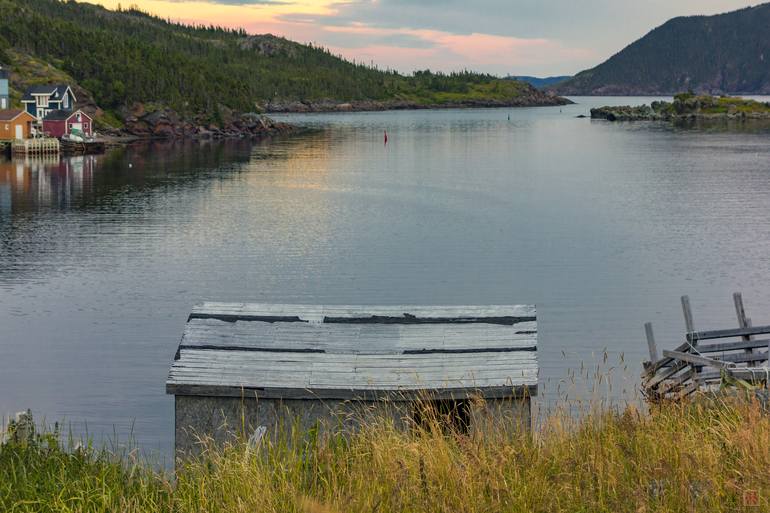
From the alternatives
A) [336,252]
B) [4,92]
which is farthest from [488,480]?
[4,92]

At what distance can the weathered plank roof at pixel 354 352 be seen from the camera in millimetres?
16438

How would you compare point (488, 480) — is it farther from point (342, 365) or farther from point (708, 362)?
point (708, 362)

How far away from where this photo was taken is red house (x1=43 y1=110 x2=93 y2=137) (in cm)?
13125

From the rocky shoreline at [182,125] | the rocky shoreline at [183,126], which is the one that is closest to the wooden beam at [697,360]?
the rocky shoreline at [182,125]

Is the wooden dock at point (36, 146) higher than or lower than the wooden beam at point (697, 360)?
higher

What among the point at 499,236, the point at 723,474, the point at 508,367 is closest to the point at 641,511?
the point at 723,474

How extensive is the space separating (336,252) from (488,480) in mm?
44070

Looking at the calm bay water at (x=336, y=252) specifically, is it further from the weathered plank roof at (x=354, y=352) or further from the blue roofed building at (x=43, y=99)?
the blue roofed building at (x=43, y=99)

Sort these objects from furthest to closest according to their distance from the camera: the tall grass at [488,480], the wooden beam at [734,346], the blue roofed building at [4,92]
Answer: the blue roofed building at [4,92] < the wooden beam at [734,346] < the tall grass at [488,480]

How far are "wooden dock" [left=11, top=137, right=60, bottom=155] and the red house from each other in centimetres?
597

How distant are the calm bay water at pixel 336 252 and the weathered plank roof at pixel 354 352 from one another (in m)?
6.94

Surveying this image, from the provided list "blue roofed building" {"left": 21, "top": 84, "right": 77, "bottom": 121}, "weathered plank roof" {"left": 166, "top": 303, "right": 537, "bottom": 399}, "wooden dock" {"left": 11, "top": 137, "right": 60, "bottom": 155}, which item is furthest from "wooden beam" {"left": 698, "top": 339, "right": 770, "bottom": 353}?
"blue roofed building" {"left": 21, "top": 84, "right": 77, "bottom": 121}

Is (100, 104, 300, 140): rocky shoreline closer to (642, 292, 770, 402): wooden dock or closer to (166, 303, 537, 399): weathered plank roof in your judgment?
(642, 292, 770, 402): wooden dock

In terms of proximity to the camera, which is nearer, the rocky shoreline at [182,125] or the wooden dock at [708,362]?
the wooden dock at [708,362]
